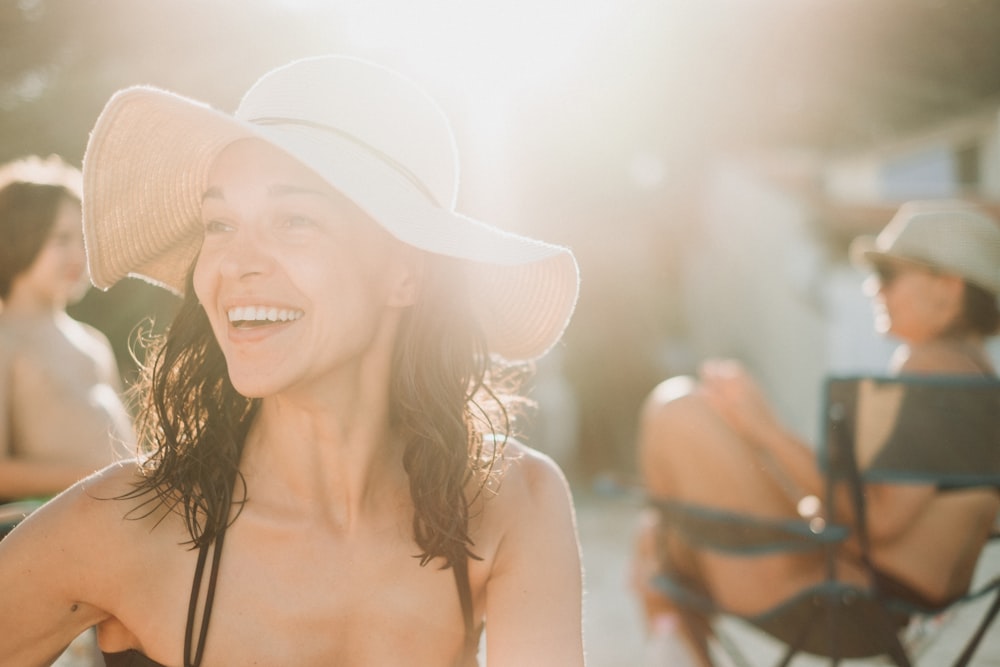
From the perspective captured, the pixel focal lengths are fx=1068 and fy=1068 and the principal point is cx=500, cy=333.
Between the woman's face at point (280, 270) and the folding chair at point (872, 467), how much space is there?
5.91 feet

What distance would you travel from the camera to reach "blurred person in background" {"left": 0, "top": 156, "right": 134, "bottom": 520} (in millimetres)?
3254

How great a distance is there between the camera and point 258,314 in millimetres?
1788

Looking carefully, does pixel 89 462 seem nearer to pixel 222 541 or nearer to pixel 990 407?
pixel 222 541

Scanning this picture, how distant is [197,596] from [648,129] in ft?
46.3

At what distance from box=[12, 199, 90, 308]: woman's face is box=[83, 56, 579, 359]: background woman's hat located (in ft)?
5.21

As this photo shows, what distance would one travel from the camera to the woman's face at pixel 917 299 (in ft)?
12.5

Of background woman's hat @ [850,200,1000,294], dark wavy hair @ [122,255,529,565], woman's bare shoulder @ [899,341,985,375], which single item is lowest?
woman's bare shoulder @ [899,341,985,375]

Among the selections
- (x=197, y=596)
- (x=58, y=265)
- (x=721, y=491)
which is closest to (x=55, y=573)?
(x=197, y=596)

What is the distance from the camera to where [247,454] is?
6.61ft

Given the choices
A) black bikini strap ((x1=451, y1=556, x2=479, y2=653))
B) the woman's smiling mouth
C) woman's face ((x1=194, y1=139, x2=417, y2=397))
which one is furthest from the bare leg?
the woman's smiling mouth

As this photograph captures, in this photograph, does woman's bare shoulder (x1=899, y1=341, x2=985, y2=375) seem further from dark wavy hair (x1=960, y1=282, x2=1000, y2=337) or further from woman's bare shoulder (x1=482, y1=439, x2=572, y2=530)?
woman's bare shoulder (x1=482, y1=439, x2=572, y2=530)

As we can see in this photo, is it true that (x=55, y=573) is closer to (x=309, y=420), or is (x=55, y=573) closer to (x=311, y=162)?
(x=309, y=420)

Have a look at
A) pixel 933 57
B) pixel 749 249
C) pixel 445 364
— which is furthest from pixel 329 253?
pixel 933 57

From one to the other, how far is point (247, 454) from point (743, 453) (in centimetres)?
198
